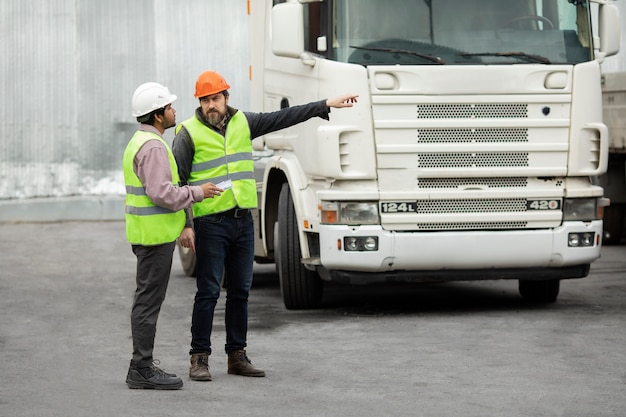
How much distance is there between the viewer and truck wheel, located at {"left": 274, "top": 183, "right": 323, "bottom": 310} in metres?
12.6

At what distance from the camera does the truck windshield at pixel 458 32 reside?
11.8m

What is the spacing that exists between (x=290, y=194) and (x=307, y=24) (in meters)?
1.55

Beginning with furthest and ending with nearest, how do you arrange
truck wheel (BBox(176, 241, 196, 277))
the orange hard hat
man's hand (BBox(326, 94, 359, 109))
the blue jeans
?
truck wheel (BBox(176, 241, 196, 277))
man's hand (BBox(326, 94, 359, 109))
the blue jeans
the orange hard hat

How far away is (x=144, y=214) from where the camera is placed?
8.70 meters

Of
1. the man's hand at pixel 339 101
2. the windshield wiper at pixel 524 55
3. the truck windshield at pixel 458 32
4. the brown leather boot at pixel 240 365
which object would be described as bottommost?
the brown leather boot at pixel 240 365

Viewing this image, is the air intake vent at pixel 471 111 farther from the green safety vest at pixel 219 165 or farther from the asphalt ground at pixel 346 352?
the green safety vest at pixel 219 165

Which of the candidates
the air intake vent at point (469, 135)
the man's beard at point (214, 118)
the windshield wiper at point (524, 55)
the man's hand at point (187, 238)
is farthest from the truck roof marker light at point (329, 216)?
the man's hand at point (187, 238)

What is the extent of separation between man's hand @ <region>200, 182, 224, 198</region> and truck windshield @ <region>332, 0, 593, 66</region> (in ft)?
10.8

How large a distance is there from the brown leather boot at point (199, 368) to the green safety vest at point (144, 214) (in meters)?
0.83

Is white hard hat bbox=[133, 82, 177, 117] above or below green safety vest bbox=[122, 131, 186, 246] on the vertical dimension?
above

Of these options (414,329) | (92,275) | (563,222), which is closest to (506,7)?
(563,222)

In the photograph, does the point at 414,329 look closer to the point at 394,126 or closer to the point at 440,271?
the point at 440,271

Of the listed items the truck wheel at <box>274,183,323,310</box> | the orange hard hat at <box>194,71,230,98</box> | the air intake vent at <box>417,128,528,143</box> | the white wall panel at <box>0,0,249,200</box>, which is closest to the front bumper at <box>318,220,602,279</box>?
the truck wheel at <box>274,183,323,310</box>

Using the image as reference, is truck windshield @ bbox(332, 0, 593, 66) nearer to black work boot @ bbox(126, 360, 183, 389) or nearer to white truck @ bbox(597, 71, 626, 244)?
black work boot @ bbox(126, 360, 183, 389)
